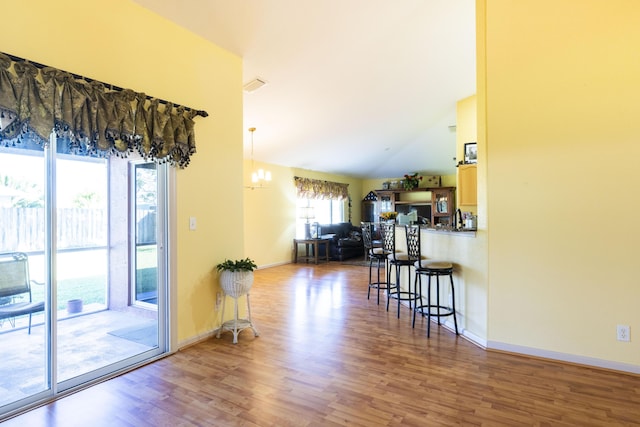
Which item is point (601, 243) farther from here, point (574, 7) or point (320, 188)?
point (320, 188)

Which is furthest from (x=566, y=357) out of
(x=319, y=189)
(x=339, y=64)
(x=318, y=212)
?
(x=318, y=212)

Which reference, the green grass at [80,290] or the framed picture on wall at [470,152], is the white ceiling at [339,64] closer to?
the framed picture on wall at [470,152]

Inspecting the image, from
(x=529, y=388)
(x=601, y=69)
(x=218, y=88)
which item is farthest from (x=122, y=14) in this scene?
(x=529, y=388)

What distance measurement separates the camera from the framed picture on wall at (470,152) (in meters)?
5.81

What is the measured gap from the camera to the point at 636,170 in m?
2.62

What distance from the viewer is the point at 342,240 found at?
8734mm

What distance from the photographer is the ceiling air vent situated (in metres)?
4.25

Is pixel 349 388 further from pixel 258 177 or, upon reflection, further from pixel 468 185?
pixel 258 177

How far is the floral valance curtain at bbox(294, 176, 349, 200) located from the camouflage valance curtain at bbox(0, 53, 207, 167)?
559cm

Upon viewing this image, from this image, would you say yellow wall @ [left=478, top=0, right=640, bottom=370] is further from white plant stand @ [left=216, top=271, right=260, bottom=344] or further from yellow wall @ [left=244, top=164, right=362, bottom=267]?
yellow wall @ [left=244, top=164, right=362, bottom=267]

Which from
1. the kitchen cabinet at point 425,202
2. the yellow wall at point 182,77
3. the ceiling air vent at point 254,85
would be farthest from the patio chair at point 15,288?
the kitchen cabinet at point 425,202

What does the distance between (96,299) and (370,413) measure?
2.98m

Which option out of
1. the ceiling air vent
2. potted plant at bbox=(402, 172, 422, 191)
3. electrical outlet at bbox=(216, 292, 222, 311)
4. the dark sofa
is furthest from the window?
electrical outlet at bbox=(216, 292, 222, 311)

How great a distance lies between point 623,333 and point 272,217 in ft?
20.9
